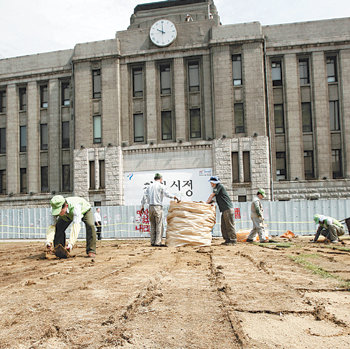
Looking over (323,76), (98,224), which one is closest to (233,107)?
(323,76)

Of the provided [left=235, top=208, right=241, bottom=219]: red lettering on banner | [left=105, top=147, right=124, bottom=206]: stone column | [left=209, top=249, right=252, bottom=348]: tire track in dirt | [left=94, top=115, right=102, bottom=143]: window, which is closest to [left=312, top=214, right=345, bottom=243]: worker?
[left=235, top=208, right=241, bottom=219]: red lettering on banner

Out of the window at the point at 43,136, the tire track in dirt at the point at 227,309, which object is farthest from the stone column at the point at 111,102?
the tire track in dirt at the point at 227,309

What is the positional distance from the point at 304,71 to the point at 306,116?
3199 millimetres

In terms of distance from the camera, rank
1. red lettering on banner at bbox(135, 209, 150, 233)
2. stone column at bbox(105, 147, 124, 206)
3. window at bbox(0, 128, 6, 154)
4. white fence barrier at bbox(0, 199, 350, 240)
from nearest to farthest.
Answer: white fence barrier at bbox(0, 199, 350, 240) < red lettering on banner at bbox(135, 209, 150, 233) < stone column at bbox(105, 147, 124, 206) < window at bbox(0, 128, 6, 154)

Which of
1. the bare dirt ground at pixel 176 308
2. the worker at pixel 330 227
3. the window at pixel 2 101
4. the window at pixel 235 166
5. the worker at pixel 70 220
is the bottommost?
the worker at pixel 330 227

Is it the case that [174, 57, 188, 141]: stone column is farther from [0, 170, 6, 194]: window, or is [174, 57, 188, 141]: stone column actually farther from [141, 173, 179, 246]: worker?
[141, 173, 179, 246]: worker

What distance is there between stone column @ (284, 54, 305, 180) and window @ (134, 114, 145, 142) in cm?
997

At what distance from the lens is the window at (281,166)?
2702cm

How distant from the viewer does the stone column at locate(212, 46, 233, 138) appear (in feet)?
86.9

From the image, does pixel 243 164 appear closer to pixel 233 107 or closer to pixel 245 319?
pixel 233 107

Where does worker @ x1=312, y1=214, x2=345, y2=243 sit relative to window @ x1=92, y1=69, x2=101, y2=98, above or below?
below

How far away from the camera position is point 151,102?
27828 millimetres

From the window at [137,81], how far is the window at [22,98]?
939cm

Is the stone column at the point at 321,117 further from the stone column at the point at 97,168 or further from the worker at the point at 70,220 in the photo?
the worker at the point at 70,220
